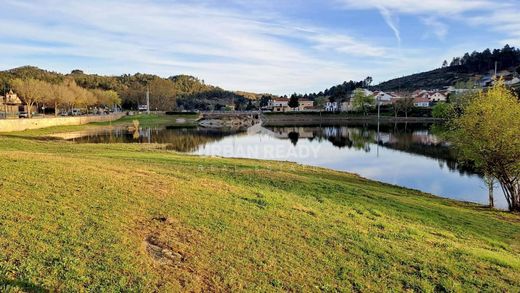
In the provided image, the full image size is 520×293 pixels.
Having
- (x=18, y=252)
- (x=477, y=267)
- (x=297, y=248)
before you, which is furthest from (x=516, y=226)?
(x=18, y=252)

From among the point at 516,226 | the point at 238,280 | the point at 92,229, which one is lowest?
the point at 516,226

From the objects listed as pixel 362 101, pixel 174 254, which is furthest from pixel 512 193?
pixel 362 101

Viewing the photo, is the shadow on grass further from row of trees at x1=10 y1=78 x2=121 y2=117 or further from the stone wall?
row of trees at x1=10 y1=78 x2=121 y2=117

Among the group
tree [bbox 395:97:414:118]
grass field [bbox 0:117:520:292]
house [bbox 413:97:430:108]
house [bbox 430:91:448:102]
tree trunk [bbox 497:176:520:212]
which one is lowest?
tree trunk [bbox 497:176:520:212]

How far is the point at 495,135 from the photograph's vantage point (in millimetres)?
22047

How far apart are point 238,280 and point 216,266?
2.24ft

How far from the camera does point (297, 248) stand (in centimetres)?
1024

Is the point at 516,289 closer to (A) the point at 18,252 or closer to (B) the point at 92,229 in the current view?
(B) the point at 92,229

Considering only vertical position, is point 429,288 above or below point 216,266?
below

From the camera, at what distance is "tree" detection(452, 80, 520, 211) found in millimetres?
21625

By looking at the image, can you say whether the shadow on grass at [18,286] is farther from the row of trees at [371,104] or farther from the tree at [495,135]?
the row of trees at [371,104]

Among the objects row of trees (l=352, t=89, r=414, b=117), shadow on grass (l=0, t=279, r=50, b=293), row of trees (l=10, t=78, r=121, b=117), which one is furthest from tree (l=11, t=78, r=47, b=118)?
row of trees (l=352, t=89, r=414, b=117)

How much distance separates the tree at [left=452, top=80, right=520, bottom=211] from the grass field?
24.2ft

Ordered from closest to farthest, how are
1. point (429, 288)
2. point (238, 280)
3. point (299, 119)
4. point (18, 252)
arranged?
point (18, 252) < point (238, 280) < point (429, 288) < point (299, 119)
